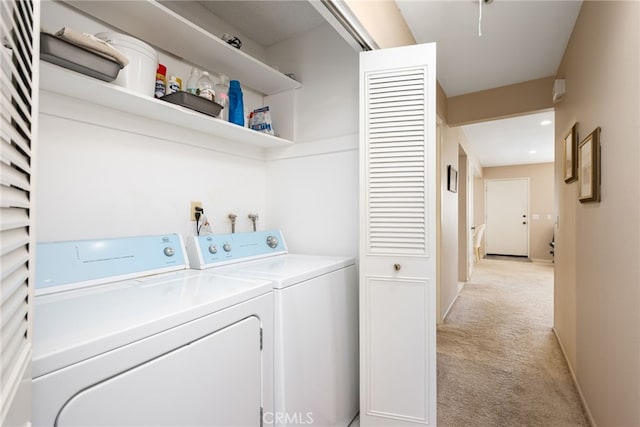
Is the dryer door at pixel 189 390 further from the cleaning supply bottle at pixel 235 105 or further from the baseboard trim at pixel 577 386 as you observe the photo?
the baseboard trim at pixel 577 386

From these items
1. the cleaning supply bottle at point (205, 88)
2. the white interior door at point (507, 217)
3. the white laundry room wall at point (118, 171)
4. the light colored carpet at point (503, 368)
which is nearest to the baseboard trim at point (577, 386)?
the light colored carpet at point (503, 368)

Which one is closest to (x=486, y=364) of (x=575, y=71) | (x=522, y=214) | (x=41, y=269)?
(x=575, y=71)

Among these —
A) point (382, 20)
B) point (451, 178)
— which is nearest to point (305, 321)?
point (382, 20)

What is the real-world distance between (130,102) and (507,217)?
344 inches

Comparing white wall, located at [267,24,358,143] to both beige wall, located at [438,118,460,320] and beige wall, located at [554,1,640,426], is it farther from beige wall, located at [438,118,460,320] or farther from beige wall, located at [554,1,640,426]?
beige wall, located at [438,118,460,320]

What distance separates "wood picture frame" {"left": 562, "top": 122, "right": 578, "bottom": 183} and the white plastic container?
250cm

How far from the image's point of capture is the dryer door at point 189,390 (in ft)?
2.29

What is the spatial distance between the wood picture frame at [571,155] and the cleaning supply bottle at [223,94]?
2.22 metres

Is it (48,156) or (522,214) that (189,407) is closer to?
(48,156)

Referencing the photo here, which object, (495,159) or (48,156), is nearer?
(48,156)

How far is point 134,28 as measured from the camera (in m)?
1.43

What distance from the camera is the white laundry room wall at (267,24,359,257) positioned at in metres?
1.91

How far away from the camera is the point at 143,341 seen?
77cm

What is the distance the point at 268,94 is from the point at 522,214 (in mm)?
7834
